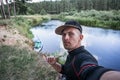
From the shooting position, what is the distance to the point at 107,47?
19109 millimetres

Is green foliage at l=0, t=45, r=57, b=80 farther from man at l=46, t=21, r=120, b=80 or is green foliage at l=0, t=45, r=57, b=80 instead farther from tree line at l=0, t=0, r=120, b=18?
tree line at l=0, t=0, r=120, b=18

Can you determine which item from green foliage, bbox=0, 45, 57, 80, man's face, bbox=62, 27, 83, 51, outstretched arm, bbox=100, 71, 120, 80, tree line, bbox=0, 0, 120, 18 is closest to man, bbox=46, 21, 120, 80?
man's face, bbox=62, 27, 83, 51

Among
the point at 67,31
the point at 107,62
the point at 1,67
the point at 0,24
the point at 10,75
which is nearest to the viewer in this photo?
the point at 67,31

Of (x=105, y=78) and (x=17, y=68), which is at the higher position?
(x=105, y=78)

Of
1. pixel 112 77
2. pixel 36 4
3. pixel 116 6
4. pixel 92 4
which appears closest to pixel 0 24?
pixel 112 77

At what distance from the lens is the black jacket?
4.43 ft

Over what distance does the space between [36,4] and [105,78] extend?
10021 centimetres

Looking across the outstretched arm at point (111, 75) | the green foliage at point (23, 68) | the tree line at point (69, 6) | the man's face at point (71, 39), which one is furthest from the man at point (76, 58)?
the tree line at point (69, 6)

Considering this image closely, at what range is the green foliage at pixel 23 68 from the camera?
6.53 metres

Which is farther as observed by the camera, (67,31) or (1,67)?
(1,67)

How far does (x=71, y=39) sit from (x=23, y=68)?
17.0ft

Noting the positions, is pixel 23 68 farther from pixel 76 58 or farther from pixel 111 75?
pixel 111 75

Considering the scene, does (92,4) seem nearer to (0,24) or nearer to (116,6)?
(116,6)

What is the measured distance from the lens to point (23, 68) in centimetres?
715
